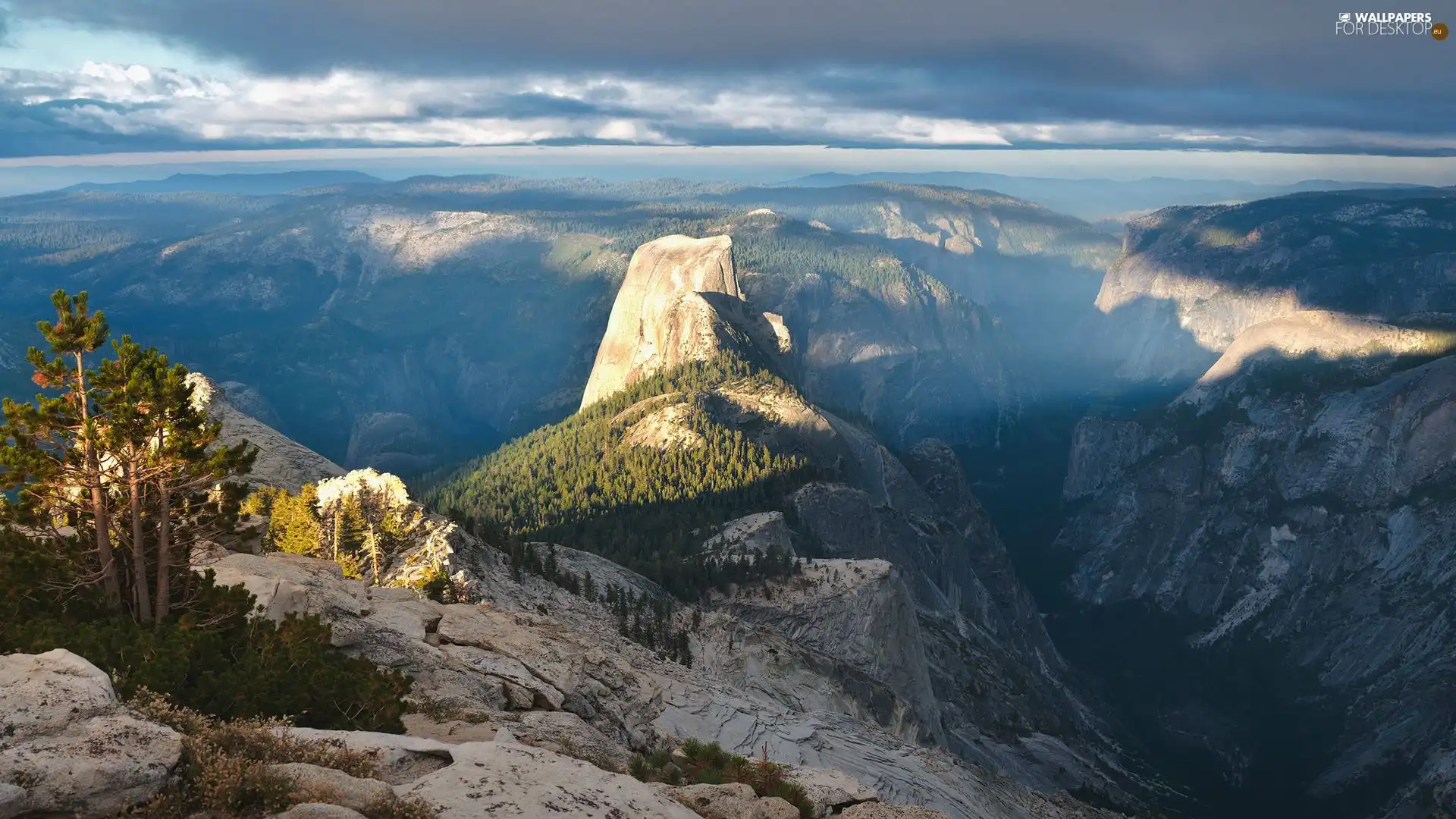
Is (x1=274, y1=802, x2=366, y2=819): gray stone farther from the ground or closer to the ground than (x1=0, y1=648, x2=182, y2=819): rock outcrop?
closer to the ground

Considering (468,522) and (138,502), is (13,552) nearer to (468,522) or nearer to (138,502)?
(138,502)

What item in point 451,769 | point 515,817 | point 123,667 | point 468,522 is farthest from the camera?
point 468,522

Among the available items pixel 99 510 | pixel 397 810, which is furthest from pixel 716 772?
pixel 99 510

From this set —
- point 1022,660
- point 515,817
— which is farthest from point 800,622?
point 1022,660

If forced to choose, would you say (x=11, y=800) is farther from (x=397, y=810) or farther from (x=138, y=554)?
(x=138, y=554)

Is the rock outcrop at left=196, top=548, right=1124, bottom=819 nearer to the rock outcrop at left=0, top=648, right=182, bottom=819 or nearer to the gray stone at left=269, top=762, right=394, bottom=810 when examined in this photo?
the gray stone at left=269, top=762, right=394, bottom=810

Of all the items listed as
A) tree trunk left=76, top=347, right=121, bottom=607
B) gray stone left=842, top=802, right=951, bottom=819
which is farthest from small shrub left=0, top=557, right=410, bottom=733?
gray stone left=842, top=802, right=951, bottom=819
